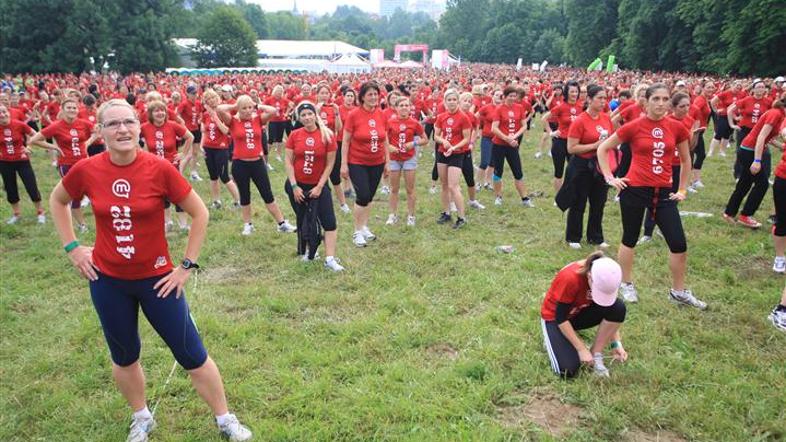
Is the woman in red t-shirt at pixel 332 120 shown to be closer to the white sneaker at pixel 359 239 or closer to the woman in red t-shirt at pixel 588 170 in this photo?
the white sneaker at pixel 359 239

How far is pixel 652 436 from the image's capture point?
381cm

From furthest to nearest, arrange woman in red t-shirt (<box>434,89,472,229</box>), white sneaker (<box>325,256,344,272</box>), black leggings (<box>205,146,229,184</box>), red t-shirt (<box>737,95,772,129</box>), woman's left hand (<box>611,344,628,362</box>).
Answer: red t-shirt (<box>737,95,772,129</box>) → black leggings (<box>205,146,229,184</box>) → woman in red t-shirt (<box>434,89,472,229</box>) → white sneaker (<box>325,256,344,272</box>) → woman's left hand (<box>611,344,628,362</box>)

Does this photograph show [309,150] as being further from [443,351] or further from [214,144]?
[214,144]

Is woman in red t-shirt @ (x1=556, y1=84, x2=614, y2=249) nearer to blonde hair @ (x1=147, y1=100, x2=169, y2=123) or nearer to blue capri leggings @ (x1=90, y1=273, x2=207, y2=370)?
blue capri leggings @ (x1=90, y1=273, x2=207, y2=370)

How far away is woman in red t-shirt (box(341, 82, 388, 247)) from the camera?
25.0 ft

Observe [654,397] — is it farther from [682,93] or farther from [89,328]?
[89,328]

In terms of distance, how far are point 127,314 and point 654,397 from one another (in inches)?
151

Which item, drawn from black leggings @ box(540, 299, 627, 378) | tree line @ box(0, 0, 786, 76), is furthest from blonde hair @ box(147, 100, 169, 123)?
tree line @ box(0, 0, 786, 76)

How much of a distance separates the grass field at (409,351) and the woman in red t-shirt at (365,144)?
107 cm

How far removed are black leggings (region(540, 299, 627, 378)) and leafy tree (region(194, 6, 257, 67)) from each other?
78091 millimetres

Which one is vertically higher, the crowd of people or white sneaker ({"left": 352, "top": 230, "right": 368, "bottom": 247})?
the crowd of people

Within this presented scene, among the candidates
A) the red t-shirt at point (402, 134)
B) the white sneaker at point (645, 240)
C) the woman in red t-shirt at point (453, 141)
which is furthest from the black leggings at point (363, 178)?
the white sneaker at point (645, 240)

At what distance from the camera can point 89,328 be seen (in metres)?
5.46

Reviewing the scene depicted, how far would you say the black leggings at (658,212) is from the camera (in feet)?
18.1
